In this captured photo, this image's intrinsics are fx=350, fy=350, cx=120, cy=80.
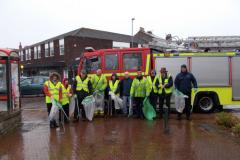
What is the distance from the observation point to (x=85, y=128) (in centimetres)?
1011

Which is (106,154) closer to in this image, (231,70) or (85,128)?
(85,128)

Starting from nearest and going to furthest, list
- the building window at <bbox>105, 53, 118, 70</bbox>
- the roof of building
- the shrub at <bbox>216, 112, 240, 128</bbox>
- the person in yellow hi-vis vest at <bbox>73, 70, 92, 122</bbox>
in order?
the shrub at <bbox>216, 112, 240, 128</bbox> < the person in yellow hi-vis vest at <bbox>73, 70, 92, 122</bbox> < the building window at <bbox>105, 53, 118, 70</bbox> < the roof of building

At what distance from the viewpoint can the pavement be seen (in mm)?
6980

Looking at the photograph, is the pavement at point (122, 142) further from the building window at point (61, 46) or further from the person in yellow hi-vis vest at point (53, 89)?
the building window at point (61, 46)

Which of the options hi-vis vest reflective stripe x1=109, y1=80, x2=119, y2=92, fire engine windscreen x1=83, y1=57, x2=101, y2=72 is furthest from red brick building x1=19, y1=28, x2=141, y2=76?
hi-vis vest reflective stripe x1=109, y1=80, x2=119, y2=92

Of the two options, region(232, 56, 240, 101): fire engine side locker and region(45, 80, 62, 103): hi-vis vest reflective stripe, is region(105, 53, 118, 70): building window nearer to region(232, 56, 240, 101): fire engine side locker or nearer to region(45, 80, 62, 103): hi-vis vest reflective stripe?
region(45, 80, 62, 103): hi-vis vest reflective stripe

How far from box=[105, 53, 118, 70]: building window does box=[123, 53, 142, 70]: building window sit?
1.10 feet

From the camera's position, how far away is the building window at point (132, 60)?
1282cm

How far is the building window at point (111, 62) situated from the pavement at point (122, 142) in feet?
8.19

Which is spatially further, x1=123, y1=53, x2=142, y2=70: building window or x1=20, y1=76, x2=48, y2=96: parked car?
x1=20, y1=76, x2=48, y2=96: parked car

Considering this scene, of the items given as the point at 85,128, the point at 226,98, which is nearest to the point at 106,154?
the point at 85,128

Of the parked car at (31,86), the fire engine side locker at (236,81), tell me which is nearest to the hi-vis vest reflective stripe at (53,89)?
the fire engine side locker at (236,81)

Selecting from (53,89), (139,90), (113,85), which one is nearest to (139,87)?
(139,90)

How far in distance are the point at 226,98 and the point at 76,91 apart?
5458 millimetres
